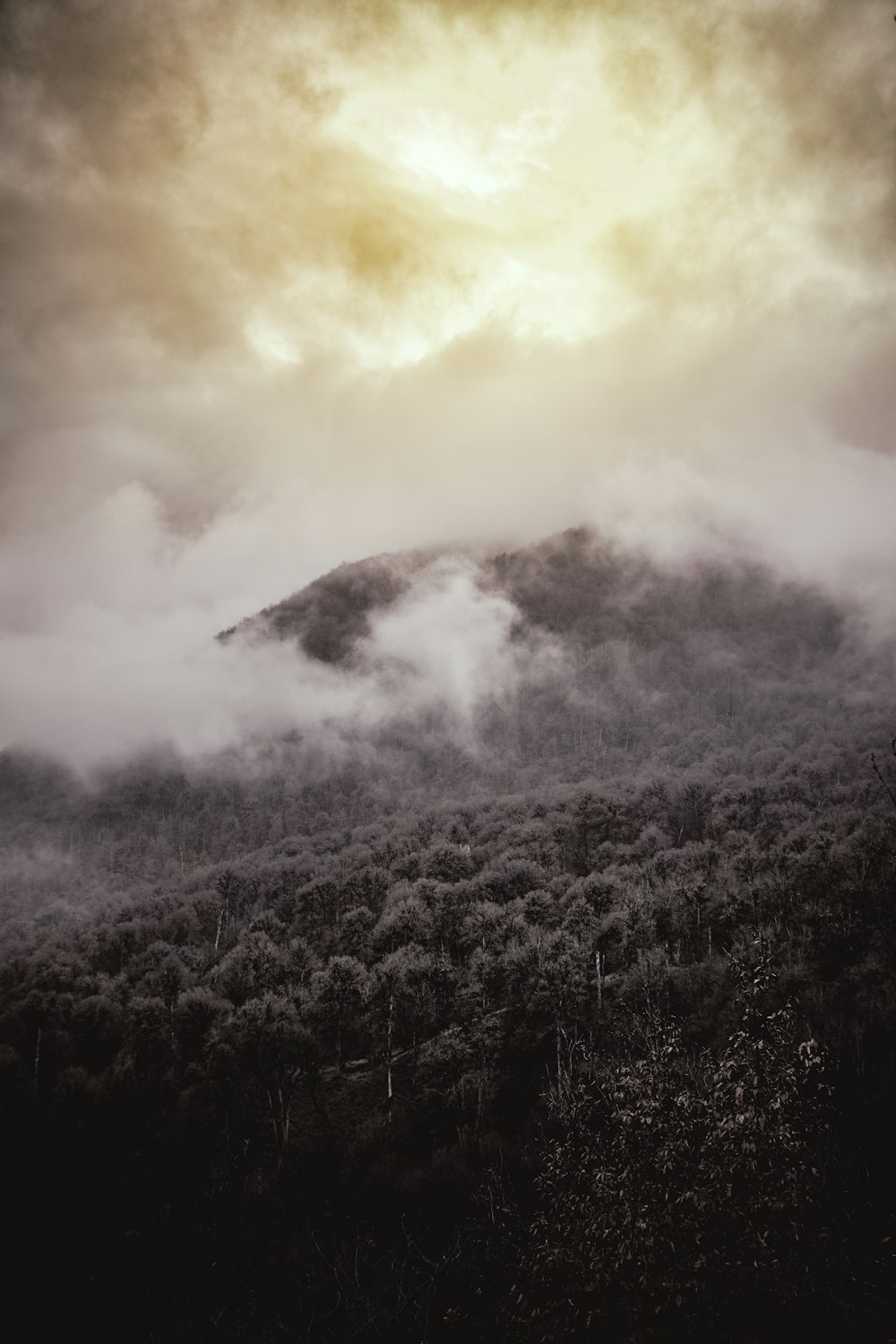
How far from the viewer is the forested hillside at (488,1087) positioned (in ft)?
48.1

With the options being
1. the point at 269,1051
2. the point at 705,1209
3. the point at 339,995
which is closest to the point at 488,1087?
the point at 269,1051

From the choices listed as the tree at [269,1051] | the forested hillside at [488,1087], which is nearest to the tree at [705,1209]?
the forested hillside at [488,1087]

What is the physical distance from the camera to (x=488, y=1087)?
218ft

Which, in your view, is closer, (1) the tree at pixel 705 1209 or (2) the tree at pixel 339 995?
(1) the tree at pixel 705 1209

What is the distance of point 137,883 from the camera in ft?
651

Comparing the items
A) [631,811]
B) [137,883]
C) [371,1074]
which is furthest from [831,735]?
[137,883]

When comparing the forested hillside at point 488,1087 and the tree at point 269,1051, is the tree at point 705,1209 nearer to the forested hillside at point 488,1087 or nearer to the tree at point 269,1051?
the forested hillside at point 488,1087

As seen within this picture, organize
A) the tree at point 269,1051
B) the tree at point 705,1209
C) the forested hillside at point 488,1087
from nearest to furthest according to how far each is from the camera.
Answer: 1. the tree at point 705,1209
2. the forested hillside at point 488,1087
3. the tree at point 269,1051

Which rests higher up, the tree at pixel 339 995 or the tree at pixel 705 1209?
the tree at pixel 705 1209

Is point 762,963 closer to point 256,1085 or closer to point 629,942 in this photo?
point 256,1085

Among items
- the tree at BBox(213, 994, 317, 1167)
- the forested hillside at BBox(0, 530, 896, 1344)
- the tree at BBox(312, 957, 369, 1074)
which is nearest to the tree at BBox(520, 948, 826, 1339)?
the forested hillside at BBox(0, 530, 896, 1344)

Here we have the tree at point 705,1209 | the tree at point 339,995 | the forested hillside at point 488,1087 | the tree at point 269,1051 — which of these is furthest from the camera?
the tree at point 339,995

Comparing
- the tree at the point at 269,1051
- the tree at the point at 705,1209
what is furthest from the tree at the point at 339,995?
the tree at the point at 705,1209

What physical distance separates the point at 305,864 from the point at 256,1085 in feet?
271
